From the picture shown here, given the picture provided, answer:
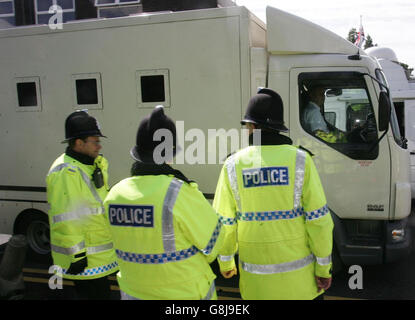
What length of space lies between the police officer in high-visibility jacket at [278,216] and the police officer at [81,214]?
1.08 metres

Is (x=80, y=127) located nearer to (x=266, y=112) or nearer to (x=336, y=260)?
(x=266, y=112)

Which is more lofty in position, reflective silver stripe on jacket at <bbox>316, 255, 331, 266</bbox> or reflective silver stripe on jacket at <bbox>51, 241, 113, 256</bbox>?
reflective silver stripe on jacket at <bbox>316, 255, 331, 266</bbox>

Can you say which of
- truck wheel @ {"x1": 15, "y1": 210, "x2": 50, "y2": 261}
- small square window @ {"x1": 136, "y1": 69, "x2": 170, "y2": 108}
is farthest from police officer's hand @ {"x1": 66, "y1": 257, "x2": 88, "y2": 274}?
truck wheel @ {"x1": 15, "y1": 210, "x2": 50, "y2": 261}

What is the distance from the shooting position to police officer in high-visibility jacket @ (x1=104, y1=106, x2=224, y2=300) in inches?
79.7

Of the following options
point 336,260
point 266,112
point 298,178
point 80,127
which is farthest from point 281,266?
point 336,260

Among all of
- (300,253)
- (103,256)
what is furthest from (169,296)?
(103,256)

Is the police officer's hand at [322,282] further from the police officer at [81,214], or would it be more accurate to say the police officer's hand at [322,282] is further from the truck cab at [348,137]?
the truck cab at [348,137]

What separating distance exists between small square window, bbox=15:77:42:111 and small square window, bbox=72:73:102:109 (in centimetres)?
55

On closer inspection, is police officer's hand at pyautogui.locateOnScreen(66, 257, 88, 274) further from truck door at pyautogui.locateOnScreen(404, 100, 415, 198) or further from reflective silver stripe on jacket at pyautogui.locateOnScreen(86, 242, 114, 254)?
truck door at pyautogui.locateOnScreen(404, 100, 415, 198)

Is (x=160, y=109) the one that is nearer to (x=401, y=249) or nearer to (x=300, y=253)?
(x=300, y=253)

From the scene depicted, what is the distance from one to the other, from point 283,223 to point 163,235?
2.76ft

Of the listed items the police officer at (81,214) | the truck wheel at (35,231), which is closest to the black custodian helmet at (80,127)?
the police officer at (81,214)

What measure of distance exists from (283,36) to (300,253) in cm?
281

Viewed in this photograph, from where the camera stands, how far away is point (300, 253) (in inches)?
97.8
